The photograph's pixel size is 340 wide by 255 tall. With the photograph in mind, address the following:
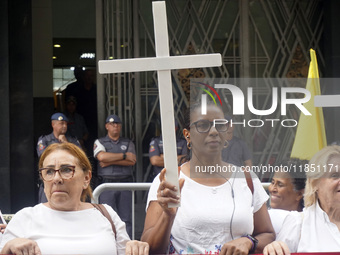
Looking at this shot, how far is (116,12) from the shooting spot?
9.03 meters

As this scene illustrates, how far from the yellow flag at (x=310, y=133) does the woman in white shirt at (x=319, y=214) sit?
49mm

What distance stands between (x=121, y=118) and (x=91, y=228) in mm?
5444

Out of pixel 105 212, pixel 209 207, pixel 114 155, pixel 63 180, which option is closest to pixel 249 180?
pixel 209 207

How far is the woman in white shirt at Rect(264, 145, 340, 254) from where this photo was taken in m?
3.69

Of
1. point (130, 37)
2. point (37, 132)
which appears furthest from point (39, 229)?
point (130, 37)

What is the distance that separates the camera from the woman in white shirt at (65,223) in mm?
3484

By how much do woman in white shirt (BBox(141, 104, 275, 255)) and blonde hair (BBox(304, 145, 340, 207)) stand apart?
272 mm

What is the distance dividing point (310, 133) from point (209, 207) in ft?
2.40

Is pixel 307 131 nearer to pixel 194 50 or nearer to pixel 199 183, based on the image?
pixel 199 183

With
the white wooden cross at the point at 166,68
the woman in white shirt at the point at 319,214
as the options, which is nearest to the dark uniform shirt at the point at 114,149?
the woman in white shirt at the point at 319,214

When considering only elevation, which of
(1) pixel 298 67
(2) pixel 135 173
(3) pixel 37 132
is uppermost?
(1) pixel 298 67

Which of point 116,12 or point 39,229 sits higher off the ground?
point 116,12

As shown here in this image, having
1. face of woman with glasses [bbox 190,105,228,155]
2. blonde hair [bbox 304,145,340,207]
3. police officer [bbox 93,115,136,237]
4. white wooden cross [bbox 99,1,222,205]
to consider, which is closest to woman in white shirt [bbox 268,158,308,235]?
blonde hair [bbox 304,145,340,207]

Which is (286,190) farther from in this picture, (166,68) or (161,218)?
(166,68)
